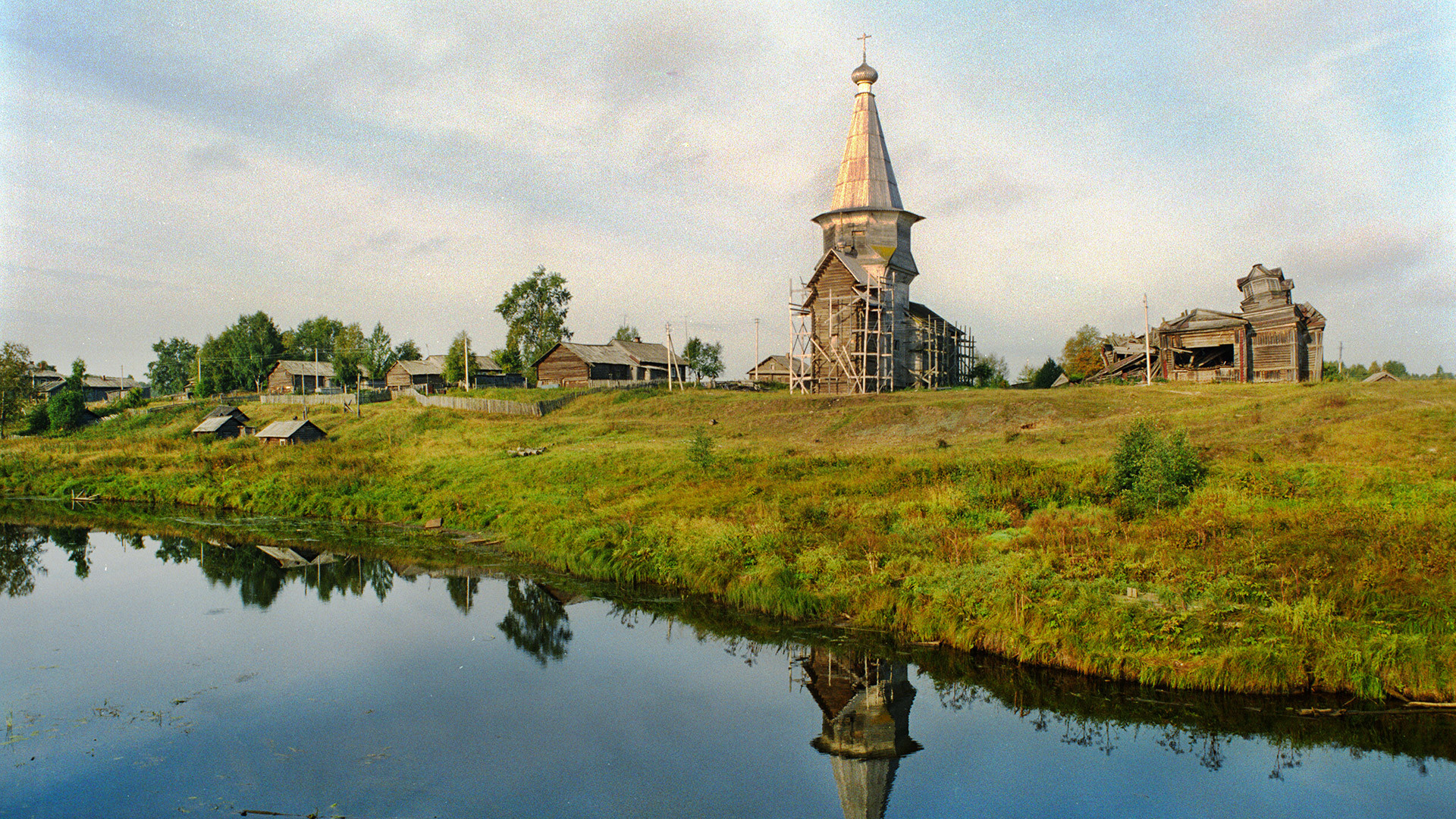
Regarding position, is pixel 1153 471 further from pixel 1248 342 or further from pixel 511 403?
pixel 511 403

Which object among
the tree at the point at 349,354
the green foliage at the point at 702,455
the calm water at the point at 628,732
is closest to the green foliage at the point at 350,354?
the tree at the point at 349,354

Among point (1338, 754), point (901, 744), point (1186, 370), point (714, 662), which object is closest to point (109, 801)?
point (714, 662)

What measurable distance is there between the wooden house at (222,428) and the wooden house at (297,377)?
3077 cm

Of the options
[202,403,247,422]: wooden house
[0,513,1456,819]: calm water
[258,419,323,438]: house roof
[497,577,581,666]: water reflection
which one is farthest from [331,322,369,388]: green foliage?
[0,513,1456,819]: calm water

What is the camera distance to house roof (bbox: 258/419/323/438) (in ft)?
127

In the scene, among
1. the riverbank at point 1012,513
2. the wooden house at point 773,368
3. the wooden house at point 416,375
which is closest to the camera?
the riverbank at point 1012,513

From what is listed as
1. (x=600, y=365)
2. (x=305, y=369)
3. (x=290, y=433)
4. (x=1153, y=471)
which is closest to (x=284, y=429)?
(x=290, y=433)

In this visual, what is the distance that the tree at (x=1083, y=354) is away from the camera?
202 feet

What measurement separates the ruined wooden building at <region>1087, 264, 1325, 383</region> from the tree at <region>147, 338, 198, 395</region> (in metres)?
112

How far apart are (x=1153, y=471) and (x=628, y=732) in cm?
1213

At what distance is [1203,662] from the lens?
436 inches

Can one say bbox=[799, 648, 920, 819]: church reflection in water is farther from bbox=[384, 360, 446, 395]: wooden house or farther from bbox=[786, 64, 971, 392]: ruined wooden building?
bbox=[384, 360, 446, 395]: wooden house

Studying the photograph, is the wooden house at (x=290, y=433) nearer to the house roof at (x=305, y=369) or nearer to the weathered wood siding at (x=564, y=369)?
the weathered wood siding at (x=564, y=369)

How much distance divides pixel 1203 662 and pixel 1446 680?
107 inches
